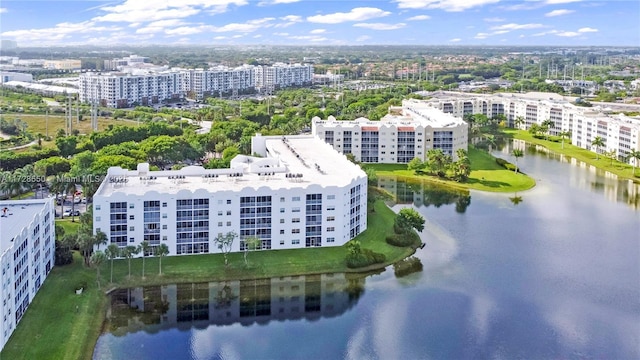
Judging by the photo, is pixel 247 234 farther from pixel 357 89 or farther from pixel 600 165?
pixel 357 89

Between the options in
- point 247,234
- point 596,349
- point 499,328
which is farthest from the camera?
point 247,234

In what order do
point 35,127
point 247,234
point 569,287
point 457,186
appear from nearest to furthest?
point 569,287, point 247,234, point 457,186, point 35,127

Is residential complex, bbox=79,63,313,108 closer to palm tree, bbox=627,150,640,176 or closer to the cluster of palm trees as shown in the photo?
the cluster of palm trees

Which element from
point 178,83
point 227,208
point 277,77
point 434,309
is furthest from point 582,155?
point 277,77

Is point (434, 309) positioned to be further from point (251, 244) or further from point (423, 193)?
point (423, 193)

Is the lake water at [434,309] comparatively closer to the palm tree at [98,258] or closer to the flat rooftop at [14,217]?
the palm tree at [98,258]

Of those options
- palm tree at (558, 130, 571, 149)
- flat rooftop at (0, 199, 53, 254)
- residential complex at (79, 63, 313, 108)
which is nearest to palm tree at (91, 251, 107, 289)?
flat rooftop at (0, 199, 53, 254)

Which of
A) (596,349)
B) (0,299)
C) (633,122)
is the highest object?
(633,122)

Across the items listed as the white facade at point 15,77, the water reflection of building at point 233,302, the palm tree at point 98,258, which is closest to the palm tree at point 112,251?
the palm tree at point 98,258

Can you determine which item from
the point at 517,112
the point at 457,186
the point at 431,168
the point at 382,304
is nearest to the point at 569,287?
the point at 382,304
